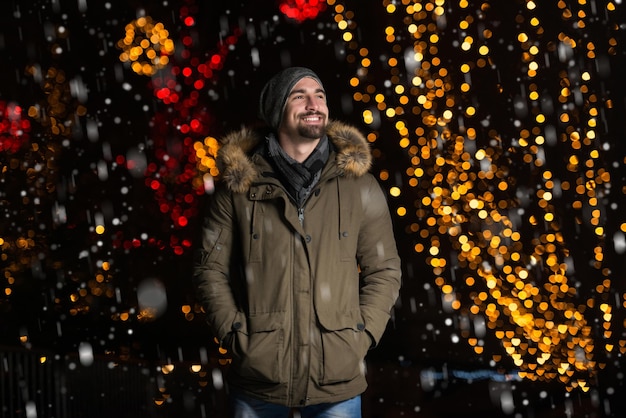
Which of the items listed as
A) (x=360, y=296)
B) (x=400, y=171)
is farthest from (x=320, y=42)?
(x=360, y=296)

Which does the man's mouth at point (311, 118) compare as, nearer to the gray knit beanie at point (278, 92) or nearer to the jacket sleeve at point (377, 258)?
the gray knit beanie at point (278, 92)

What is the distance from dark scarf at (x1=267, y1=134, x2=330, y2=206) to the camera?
2715mm

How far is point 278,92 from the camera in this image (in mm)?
2756

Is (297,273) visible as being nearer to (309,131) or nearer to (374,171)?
(309,131)

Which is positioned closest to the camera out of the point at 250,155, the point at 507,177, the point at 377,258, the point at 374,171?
the point at 377,258

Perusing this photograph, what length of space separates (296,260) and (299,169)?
0.36 meters

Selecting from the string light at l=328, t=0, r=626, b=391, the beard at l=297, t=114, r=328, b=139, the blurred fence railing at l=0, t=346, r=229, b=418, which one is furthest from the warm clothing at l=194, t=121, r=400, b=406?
the blurred fence railing at l=0, t=346, r=229, b=418

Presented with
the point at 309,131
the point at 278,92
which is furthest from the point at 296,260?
the point at 278,92

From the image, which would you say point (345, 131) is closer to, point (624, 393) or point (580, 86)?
point (580, 86)

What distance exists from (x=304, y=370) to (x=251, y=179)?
724 millimetres

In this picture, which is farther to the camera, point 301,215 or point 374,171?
point 374,171

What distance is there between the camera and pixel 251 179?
2.71 metres

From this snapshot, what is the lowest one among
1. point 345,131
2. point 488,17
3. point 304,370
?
point 304,370

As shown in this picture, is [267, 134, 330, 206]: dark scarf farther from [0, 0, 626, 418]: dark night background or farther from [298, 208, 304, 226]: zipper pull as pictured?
[0, 0, 626, 418]: dark night background
